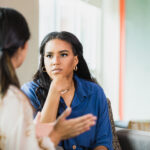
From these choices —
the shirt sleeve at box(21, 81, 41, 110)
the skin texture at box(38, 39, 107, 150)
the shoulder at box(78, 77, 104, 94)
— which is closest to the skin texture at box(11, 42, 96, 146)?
the skin texture at box(38, 39, 107, 150)

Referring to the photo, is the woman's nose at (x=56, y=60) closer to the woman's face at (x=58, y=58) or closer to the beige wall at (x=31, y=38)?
the woman's face at (x=58, y=58)

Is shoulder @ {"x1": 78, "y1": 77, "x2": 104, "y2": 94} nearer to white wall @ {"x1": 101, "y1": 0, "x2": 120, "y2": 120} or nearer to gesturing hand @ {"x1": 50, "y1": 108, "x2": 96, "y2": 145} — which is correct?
gesturing hand @ {"x1": 50, "y1": 108, "x2": 96, "y2": 145}

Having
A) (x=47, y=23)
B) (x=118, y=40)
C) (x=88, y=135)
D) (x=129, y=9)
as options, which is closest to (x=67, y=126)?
(x=88, y=135)

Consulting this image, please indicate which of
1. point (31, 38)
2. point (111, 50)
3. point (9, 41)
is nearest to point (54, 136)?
point (9, 41)

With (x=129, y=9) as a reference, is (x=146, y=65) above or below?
below

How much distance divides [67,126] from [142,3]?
3152 mm

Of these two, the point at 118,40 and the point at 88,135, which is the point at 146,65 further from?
the point at 88,135

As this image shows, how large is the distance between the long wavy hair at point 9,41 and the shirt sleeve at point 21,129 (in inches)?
2.2

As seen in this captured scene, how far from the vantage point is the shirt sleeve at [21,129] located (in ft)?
2.11

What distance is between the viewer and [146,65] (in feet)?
11.5

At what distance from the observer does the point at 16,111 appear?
65 cm

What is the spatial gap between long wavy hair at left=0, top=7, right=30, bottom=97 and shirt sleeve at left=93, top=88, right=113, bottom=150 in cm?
80

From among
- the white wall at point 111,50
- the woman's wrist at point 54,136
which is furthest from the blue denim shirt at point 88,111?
the white wall at point 111,50

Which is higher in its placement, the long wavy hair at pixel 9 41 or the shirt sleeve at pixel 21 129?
the long wavy hair at pixel 9 41
